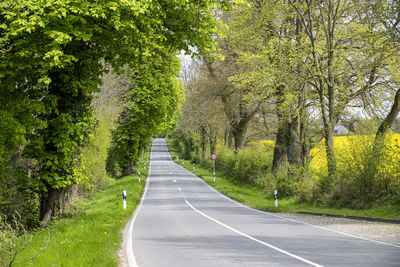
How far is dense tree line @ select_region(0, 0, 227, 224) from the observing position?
980cm

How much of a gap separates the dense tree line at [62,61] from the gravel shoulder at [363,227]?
683 centimetres

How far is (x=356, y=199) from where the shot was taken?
16.2 metres

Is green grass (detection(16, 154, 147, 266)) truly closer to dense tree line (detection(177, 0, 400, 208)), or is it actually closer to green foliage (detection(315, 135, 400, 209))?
→ dense tree line (detection(177, 0, 400, 208))

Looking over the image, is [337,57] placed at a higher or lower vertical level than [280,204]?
higher

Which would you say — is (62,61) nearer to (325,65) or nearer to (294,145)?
(325,65)

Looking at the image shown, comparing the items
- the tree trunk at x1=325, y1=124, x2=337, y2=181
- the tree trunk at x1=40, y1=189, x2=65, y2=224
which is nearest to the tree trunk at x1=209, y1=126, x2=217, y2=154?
the tree trunk at x1=325, y1=124, x2=337, y2=181

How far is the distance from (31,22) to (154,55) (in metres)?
4.63

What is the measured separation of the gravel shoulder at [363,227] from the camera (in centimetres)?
1030

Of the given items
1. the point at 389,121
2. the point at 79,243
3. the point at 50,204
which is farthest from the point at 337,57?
the point at 79,243

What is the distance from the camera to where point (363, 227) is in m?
12.3

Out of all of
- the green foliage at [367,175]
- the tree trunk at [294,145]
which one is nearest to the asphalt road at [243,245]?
the green foliage at [367,175]

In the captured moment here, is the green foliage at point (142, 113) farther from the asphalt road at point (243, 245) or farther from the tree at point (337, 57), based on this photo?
the asphalt road at point (243, 245)

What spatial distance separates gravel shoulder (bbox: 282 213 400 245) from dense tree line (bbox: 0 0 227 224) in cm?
683

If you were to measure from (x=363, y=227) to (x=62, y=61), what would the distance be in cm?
982
